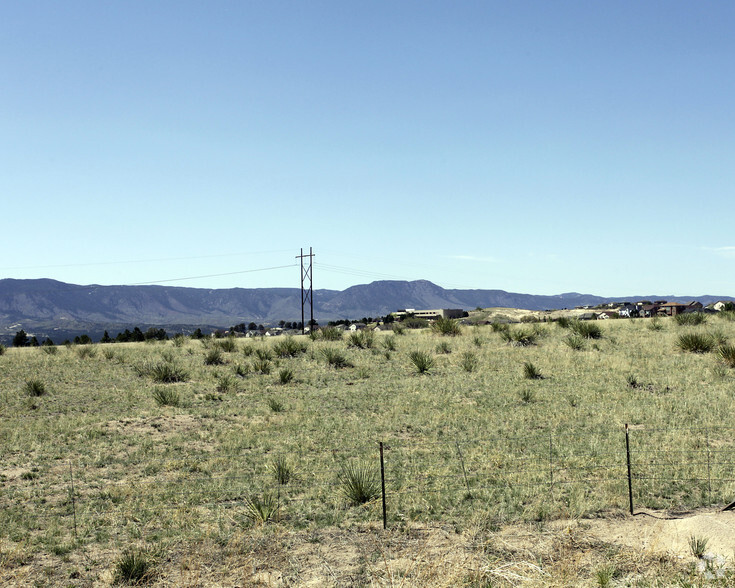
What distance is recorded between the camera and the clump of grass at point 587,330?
34094 millimetres

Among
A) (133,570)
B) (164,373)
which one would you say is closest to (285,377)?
(164,373)

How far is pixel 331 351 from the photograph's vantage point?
104 feet

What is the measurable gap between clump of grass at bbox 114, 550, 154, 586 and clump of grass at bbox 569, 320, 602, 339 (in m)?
29.7

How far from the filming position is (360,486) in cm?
1236

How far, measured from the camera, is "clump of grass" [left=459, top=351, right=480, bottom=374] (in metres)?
27.1

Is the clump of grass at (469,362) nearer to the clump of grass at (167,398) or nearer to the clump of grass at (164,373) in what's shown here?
the clump of grass at (167,398)

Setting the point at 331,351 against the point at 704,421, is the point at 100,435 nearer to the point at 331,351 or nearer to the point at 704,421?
the point at 331,351

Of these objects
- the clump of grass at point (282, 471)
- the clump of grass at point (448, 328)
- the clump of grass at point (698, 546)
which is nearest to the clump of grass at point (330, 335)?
the clump of grass at point (448, 328)

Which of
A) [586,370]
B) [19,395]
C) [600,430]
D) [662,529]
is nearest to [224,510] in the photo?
[662,529]

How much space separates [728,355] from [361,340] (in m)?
19.8

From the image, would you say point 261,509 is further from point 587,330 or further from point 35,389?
point 587,330

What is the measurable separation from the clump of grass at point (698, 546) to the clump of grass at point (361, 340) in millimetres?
26872

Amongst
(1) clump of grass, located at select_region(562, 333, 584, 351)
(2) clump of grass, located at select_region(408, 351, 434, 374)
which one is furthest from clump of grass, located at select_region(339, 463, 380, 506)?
(1) clump of grass, located at select_region(562, 333, 584, 351)

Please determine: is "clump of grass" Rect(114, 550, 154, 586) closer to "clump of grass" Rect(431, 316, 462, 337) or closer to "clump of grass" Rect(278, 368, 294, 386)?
"clump of grass" Rect(278, 368, 294, 386)
